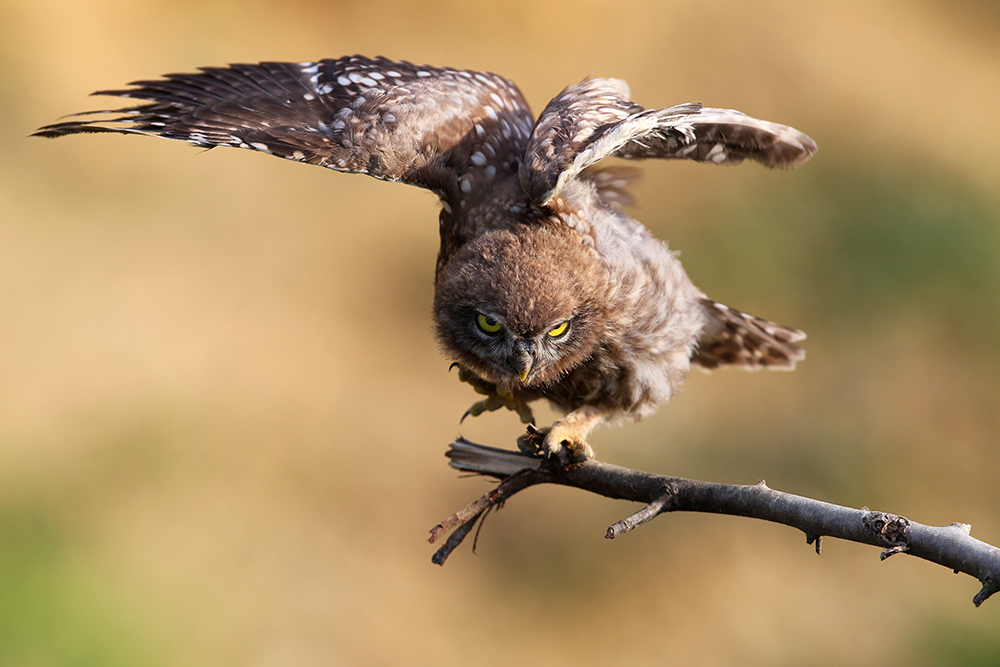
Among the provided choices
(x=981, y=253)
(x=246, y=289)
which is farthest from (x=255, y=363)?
(x=981, y=253)

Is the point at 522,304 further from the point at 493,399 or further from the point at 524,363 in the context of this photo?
the point at 493,399

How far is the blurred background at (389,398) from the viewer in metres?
8.26

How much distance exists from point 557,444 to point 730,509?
99cm

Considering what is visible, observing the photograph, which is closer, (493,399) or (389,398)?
(493,399)

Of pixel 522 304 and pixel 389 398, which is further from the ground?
pixel 522 304

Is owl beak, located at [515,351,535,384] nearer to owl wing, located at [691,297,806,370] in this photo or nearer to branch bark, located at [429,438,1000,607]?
branch bark, located at [429,438,1000,607]

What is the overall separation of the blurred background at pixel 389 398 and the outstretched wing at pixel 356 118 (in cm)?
412

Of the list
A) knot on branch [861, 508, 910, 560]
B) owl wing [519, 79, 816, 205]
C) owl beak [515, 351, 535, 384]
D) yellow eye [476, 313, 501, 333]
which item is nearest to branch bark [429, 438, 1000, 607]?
knot on branch [861, 508, 910, 560]

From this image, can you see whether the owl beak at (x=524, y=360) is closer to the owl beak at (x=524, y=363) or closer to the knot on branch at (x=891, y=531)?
the owl beak at (x=524, y=363)

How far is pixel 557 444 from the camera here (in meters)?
3.65

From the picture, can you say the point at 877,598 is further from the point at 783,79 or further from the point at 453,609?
the point at 783,79

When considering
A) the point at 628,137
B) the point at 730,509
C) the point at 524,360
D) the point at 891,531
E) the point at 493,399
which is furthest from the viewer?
the point at 493,399

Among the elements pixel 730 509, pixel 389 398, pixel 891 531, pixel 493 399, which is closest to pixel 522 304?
pixel 493 399

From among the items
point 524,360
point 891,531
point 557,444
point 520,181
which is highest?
point 520,181
